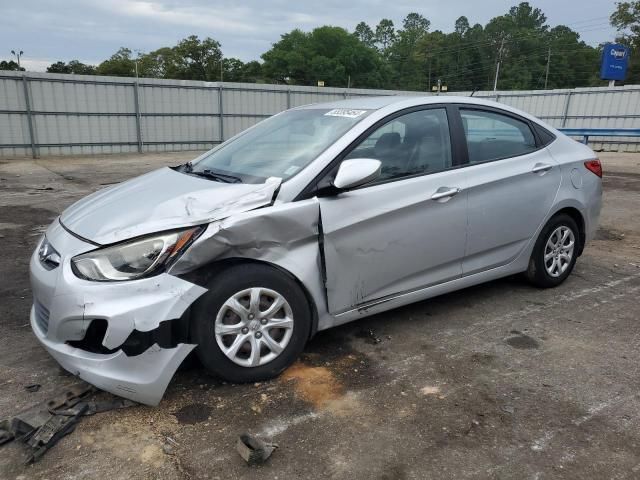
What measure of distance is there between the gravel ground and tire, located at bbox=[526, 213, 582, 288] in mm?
155

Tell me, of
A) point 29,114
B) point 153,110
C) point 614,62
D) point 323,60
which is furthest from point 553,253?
point 323,60

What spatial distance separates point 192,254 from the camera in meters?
2.58

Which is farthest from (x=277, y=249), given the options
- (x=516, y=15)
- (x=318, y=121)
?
(x=516, y=15)

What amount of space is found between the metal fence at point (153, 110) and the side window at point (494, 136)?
17.1 meters

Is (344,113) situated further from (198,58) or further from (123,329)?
(198,58)

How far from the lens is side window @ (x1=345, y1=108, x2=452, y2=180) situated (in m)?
3.33

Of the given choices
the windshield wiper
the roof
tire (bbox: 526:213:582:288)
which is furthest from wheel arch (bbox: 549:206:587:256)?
the windshield wiper

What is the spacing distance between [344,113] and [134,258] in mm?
1765

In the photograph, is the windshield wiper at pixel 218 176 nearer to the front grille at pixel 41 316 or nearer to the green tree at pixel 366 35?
the front grille at pixel 41 316

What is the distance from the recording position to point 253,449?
2.27 metres

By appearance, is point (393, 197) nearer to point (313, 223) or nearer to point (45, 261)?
point (313, 223)

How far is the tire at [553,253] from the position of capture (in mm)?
4242

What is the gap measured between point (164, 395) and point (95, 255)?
0.85 meters

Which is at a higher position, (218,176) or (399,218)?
(218,176)
